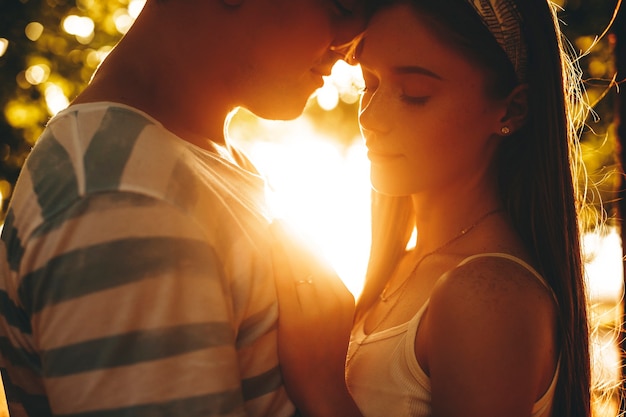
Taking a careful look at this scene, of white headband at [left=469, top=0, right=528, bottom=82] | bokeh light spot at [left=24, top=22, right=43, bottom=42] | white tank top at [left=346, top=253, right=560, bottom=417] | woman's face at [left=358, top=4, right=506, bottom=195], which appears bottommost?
white tank top at [left=346, top=253, right=560, bottom=417]

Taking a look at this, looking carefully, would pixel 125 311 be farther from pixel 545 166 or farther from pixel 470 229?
pixel 545 166

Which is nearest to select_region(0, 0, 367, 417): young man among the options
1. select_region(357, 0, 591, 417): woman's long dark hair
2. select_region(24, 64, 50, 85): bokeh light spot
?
select_region(357, 0, 591, 417): woman's long dark hair

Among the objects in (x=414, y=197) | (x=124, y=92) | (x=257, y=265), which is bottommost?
(x=257, y=265)

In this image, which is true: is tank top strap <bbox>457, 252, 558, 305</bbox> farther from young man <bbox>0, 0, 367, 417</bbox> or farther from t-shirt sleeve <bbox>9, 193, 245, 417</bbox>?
t-shirt sleeve <bbox>9, 193, 245, 417</bbox>

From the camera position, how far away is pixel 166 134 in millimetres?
1664

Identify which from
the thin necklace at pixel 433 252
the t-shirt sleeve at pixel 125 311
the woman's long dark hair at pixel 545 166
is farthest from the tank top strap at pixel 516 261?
the t-shirt sleeve at pixel 125 311

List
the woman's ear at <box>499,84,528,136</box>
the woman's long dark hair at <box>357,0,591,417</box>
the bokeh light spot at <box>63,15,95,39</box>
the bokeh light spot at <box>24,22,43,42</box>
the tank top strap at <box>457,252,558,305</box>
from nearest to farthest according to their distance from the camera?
the tank top strap at <box>457,252,558,305</box>, the woman's long dark hair at <box>357,0,591,417</box>, the woman's ear at <box>499,84,528,136</box>, the bokeh light spot at <box>24,22,43,42</box>, the bokeh light spot at <box>63,15,95,39</box>

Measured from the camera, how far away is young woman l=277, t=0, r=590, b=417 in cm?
181

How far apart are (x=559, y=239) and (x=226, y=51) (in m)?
1.27

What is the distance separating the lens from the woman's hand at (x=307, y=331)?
1.78 meters

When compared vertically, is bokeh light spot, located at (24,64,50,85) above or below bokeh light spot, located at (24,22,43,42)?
below

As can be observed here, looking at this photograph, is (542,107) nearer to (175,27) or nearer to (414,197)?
(414,197)

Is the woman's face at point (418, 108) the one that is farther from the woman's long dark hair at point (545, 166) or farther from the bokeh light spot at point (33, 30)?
the bokeh light spot at point (33, 30)

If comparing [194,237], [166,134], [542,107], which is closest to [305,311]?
[194,237]
